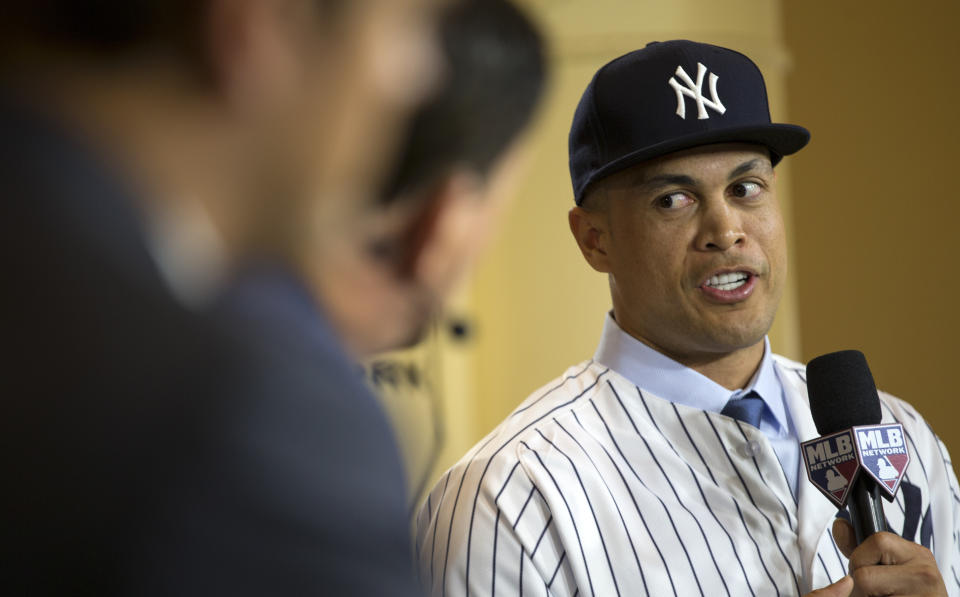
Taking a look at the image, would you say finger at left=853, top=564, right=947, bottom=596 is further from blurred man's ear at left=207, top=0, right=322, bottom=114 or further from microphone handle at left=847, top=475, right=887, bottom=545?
blurred man's ear at left=207, top=0, right=322, bottom=114

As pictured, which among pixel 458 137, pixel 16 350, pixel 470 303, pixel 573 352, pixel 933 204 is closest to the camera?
pixel 16 350

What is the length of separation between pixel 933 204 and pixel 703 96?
187 cm

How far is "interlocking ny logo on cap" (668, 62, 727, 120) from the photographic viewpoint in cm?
160

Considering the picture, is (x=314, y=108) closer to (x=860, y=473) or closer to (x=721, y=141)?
(x=860, y=473)

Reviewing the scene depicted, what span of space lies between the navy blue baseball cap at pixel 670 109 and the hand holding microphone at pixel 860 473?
417mm

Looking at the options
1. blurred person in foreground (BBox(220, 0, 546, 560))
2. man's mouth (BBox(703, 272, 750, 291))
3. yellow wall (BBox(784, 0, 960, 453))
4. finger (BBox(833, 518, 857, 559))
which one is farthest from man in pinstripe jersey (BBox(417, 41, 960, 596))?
yellow wall (BBox(784, 0, 960, 453))

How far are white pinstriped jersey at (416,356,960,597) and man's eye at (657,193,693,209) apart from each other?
298 mm

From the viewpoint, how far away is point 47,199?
43 centimetres

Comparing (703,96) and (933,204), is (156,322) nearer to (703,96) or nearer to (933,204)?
(703,96)

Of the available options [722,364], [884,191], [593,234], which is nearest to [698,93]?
[593,234]

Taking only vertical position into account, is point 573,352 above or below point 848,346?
above

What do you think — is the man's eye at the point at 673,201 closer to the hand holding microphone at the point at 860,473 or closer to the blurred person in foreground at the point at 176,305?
the hand holding microphone at the point at 860,473

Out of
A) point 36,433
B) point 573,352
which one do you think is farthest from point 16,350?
point 573,352

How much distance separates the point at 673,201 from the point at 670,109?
0.15 m
